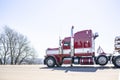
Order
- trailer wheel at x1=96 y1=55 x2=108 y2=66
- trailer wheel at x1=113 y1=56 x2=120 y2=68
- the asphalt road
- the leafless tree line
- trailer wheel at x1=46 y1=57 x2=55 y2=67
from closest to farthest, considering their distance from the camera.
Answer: the asphalt road
trailer wheel at x1=113 y1=56 x2=120 y2=68
trailer wheel at x1=96 y1=55 x2=108 y2=66
trailer wheel at x1=46 y1=57 x2=55 y2=67
the leafless tree line

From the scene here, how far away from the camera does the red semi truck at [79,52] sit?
19.8 m

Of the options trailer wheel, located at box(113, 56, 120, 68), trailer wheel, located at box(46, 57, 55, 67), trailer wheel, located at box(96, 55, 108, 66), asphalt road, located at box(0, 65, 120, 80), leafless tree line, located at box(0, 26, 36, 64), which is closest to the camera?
asphalt road, located at box(0, 65, 120, 80)

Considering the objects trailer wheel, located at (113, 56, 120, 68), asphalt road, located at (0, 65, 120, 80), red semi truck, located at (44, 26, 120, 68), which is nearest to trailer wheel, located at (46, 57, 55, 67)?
red semi truck, located at (44, 26, 120, 68)

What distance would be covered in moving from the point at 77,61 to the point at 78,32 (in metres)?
2.57

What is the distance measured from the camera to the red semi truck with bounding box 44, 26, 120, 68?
64.9 feet

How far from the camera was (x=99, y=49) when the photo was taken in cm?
2056

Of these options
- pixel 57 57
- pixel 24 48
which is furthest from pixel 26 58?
pixel 57 57

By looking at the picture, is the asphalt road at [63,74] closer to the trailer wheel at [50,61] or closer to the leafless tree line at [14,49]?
the trailer wheel at [50,61]

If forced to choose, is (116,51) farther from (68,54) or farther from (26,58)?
(26,58)

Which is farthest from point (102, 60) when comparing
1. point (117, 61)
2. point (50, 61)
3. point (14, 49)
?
point (14, 49)

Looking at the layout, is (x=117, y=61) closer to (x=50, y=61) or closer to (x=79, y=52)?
(x=79, y=52)

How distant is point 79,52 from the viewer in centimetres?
2084

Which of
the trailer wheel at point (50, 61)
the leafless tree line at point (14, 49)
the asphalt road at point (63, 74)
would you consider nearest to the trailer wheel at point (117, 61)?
the asphalt road at point (63, 74)

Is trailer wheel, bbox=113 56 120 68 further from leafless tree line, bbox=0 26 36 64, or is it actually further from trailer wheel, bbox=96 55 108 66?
leafless tree line, bbox=0 26 36 64
